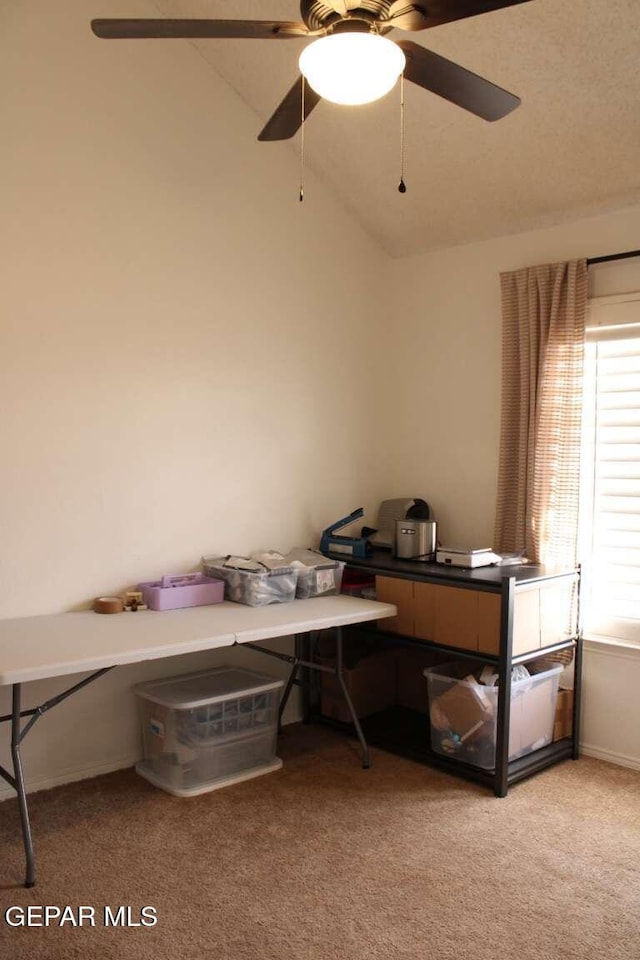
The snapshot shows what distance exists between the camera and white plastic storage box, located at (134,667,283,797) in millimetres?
2904

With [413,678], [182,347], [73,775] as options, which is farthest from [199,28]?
[413,678]

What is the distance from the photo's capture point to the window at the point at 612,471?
10.5 feet

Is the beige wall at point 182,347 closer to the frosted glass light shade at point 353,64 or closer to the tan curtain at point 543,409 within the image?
the tan curtain at point 543,409

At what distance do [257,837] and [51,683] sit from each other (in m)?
0.99

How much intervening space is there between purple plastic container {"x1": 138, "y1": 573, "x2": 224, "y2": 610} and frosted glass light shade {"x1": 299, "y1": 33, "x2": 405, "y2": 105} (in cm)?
195

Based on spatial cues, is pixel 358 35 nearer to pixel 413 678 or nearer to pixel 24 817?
pixel 24 817

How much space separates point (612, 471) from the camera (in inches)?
128

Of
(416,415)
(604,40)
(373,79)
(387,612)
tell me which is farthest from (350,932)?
(604,40)

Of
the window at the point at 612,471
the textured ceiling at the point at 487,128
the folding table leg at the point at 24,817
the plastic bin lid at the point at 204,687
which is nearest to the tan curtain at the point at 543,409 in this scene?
the window at the point at 612,471

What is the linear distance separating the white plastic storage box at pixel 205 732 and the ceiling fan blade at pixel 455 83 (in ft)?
7.16

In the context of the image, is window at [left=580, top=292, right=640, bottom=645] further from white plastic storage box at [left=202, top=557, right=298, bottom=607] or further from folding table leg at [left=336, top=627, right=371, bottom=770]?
white plastic storage box at [left=202, top=557, right=298, bottom=607]

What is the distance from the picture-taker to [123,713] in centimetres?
313

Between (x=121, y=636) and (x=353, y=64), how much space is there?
1833mm

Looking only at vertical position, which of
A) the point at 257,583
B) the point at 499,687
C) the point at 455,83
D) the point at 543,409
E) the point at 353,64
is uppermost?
the point at 455,83
